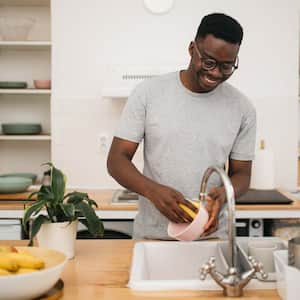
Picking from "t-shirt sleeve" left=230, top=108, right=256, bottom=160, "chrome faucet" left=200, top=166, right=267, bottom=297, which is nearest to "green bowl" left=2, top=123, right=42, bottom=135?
"t-shirt sleeve" left=230, top=108, right=256, bottom=160

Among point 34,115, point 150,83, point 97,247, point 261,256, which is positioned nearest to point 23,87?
point 34,115

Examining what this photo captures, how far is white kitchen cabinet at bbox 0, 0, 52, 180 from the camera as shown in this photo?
11.9 ft

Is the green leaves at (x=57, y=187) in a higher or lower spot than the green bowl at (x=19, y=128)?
lower

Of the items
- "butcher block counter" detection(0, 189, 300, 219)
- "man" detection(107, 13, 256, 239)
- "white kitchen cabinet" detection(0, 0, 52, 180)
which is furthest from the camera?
"white kitchen cabinet" detection(0, 0, 52, 180)

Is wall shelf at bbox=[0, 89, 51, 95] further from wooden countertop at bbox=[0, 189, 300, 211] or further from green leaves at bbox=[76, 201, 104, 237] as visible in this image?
green leaves at bbox=[76, 201, 104, 237]

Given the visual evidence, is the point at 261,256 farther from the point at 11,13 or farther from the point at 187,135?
the point at 11,13

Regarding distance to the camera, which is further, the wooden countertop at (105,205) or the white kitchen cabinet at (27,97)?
the white kitchen cabinet at (27,97)

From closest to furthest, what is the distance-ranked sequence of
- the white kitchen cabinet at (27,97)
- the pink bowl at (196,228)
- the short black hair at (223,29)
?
the pink bowl at (196,228)
the short black hair at (223,29)
the white kitchen cabinet at (27,97)

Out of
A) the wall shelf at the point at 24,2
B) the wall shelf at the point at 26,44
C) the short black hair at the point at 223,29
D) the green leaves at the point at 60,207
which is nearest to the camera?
the green leaves at the point at 60,207

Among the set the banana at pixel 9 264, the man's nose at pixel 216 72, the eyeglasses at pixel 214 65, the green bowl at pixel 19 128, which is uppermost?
the eyeglasses at pixel 214 65

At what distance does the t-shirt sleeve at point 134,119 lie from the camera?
199 cm

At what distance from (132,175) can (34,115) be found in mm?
1912

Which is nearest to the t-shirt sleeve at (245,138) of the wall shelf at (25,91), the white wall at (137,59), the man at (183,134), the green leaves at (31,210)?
the man at (183,134)

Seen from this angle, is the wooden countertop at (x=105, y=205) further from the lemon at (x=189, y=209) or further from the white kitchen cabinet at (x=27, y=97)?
the lemon at (x=189, y=209)
